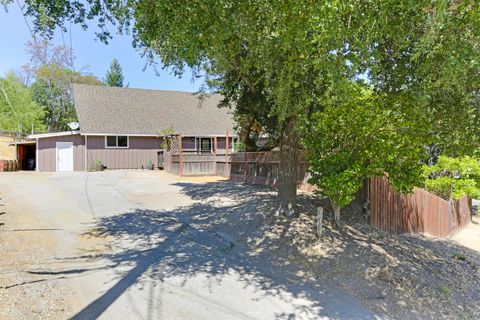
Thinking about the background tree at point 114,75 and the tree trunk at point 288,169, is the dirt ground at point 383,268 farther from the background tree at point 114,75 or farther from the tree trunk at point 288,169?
the background tree at point 114,75

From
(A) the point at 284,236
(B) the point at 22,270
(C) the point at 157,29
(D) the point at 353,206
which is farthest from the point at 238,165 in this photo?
(B) the point at 22,270

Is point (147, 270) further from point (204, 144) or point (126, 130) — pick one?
point (204, 144)

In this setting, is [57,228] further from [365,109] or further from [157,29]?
[365,109]

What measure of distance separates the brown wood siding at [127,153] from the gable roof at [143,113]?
0.68m

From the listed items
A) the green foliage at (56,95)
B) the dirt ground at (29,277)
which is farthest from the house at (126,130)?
the green foliage at (56,95)

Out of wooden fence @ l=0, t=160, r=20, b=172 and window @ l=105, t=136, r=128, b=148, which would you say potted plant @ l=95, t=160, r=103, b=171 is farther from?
wooden fence @ l=0, t=160, r=20, b=172

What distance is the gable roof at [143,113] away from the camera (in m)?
23.5

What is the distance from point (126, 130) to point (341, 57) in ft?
67.8

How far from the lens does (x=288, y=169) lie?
8109 mm

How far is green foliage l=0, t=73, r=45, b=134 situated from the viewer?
125 ft

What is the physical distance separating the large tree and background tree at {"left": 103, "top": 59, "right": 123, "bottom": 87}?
4366 centimetres

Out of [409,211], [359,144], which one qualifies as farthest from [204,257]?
[409,211]

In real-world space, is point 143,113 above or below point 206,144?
above

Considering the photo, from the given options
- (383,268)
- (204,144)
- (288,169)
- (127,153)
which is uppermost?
(204,144)
